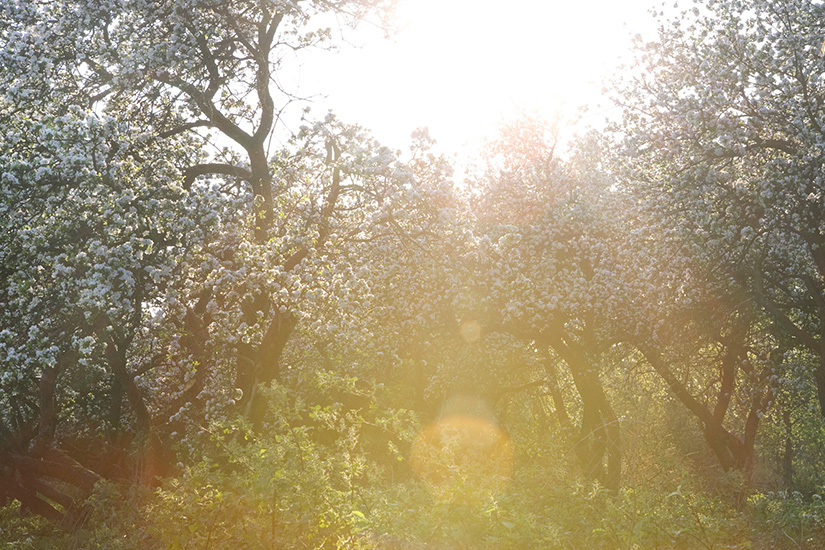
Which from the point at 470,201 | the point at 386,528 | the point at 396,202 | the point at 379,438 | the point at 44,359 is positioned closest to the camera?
the point at 386,528

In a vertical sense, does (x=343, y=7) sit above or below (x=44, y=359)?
above

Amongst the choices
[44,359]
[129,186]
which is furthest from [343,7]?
[44,359]

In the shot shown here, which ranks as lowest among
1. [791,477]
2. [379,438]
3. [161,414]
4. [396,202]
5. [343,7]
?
[791,477]

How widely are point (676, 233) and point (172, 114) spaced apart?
1214 cm

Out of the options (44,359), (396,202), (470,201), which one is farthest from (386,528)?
(470,201)

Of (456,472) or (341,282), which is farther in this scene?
(341,282)

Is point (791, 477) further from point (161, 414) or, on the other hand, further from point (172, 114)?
point (172, 114)

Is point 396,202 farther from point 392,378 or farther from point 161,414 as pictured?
point 392,378

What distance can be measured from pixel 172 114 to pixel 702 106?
1190 cm

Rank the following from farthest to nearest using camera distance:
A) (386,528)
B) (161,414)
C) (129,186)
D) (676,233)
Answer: (161,414) < (676,233) < (129,186) < (386,528)

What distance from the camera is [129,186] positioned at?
13625 mm

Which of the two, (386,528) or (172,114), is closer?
(386,528)

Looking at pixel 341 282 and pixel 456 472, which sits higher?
pixel 341 282

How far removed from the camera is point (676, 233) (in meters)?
18.3
